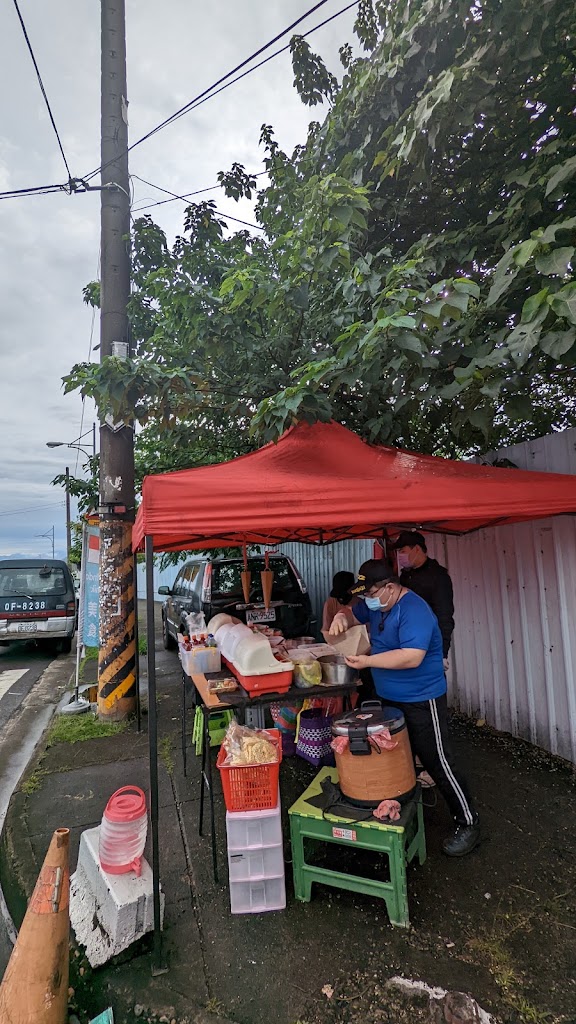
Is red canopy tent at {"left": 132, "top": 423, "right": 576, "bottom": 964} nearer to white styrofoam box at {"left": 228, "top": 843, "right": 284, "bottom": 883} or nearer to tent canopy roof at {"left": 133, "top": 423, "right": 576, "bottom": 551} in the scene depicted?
tent canopy roof at {"left": 133, "top": 423, "right": 576, "bottom": 551}

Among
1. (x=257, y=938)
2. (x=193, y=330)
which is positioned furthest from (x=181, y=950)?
(x=193, y=330)

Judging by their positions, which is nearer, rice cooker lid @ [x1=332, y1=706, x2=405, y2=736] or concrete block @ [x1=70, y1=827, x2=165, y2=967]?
concrete block @ [x1=70, y1=827, x2=165, y2=967]

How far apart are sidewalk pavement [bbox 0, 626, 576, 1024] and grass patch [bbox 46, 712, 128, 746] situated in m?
1.47

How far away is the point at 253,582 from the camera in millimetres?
6957

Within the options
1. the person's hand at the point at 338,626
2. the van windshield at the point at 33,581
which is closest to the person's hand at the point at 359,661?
the person's hand at the point at 338,626

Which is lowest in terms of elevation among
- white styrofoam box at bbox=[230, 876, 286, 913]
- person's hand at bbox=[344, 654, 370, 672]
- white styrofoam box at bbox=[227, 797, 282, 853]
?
white styrofoam box at bbox=[230, 876, 286, 913]

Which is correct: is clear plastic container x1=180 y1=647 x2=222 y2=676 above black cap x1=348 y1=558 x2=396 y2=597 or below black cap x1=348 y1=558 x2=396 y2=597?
below

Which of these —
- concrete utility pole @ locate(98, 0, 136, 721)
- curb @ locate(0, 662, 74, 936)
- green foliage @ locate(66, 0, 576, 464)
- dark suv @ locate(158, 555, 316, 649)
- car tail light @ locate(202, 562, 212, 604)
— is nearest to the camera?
curb @ locate(0, 662, 74, 936)

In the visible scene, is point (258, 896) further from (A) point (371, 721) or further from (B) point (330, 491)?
(B) point (330, 491)

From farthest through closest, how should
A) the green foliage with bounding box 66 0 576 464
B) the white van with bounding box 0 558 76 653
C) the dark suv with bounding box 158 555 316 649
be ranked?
the white van with bounding box 0 558 76 653 → the dark suv with bounding box 158 555 316 649 → the green foliage with bounding box 66 0 576 464

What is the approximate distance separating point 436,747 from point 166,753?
287cm

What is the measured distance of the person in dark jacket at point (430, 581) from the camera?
3963mm

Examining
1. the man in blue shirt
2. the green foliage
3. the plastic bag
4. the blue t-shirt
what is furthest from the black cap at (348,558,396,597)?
the green foliage

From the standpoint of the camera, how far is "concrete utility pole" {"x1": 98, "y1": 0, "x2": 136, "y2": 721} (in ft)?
18.1
